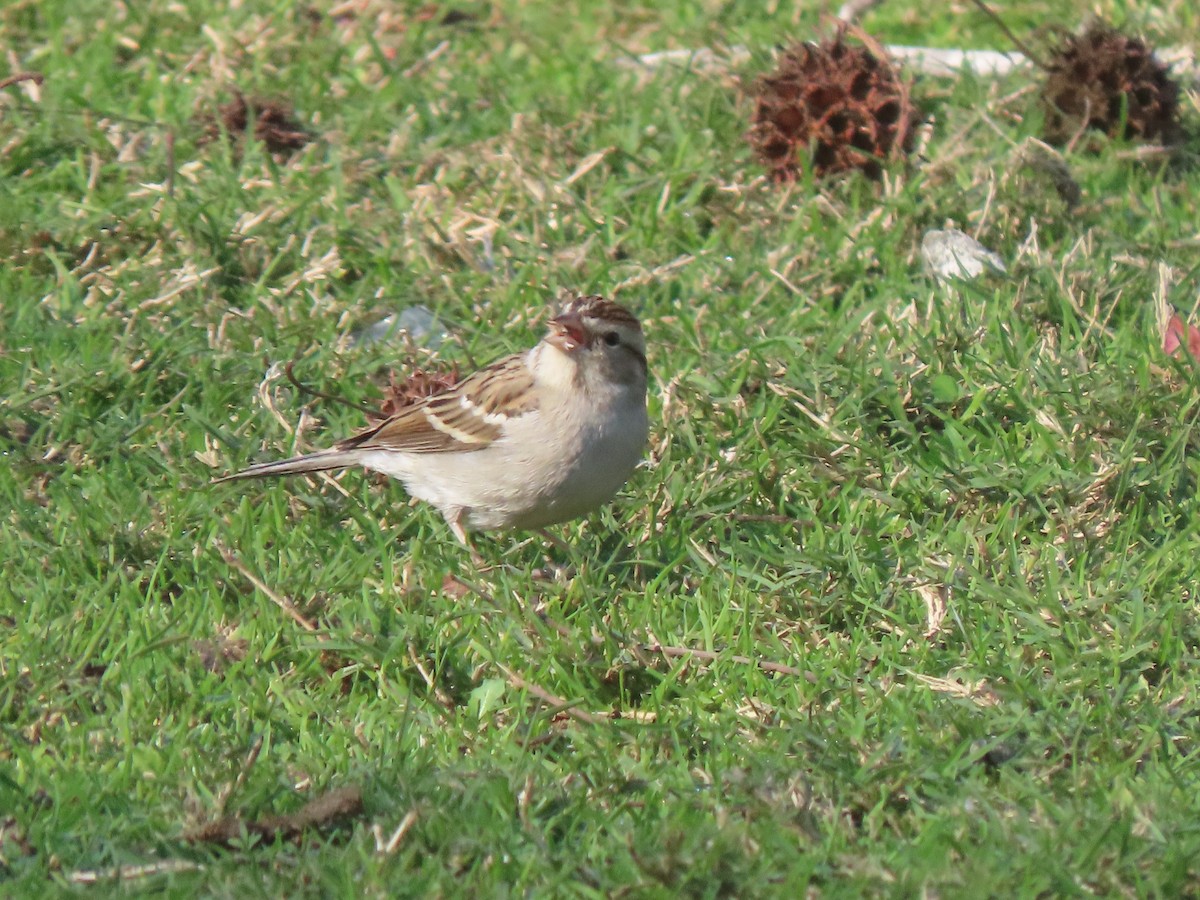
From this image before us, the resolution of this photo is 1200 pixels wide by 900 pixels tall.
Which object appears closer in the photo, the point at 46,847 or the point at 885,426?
the point at 46,847

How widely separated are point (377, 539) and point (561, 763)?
1.36 metres

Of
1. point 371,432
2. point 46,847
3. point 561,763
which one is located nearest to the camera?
point 46,847

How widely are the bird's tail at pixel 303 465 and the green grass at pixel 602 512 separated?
0.08m

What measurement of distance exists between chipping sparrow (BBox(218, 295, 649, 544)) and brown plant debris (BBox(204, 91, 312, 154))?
229 centimetres

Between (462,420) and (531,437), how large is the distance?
35cm

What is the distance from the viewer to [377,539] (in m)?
5.46

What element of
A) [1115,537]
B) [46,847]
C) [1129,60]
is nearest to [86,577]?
[46,847]

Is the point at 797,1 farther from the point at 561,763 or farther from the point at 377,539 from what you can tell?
the point at 561,763

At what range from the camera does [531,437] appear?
18.1 feet

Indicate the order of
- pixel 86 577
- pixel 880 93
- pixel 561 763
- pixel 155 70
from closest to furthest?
pixel 561 763, pixel 86 577, pixel 880 93, pixel 155 70

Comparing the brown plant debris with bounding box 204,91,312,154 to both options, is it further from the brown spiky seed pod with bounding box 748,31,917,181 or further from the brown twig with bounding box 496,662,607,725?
the brown twig with bounding box 496,662,607,725

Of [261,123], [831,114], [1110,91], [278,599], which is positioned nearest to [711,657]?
[278,599]

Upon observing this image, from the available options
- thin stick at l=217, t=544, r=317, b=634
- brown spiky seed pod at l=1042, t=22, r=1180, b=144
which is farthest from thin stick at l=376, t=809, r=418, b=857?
brown spiky seed pod at l=1042, t=22, r=1180, b=144

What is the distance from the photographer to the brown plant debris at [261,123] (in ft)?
25.2
